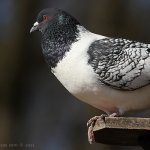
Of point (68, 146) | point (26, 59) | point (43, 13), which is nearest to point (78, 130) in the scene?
point (68, 146)

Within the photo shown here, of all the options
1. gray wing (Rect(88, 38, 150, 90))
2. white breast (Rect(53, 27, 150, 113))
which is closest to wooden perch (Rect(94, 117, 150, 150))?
white breast (Rect(53, 27, 150, 113))

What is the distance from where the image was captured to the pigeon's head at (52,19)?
7693 millimetres

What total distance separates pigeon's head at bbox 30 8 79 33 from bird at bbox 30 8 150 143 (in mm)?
349

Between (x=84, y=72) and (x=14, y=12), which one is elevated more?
(x=14, y=12)

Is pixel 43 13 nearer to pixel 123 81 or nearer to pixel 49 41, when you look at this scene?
pixel 49 41

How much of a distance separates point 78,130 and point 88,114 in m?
1.25

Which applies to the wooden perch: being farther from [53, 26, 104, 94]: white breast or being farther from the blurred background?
the blurred background

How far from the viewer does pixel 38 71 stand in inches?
610

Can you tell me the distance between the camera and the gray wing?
7043mm

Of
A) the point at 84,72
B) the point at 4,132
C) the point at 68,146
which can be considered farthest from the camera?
the point at 68,146

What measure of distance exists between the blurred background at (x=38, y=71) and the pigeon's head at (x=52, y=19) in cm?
637

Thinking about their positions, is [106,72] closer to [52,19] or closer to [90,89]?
[90,89]

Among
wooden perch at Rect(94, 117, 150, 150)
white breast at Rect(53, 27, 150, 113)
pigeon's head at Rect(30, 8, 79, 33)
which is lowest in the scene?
wooden perch at Rect(94, 117, 150, 150)

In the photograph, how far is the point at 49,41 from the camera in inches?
299
